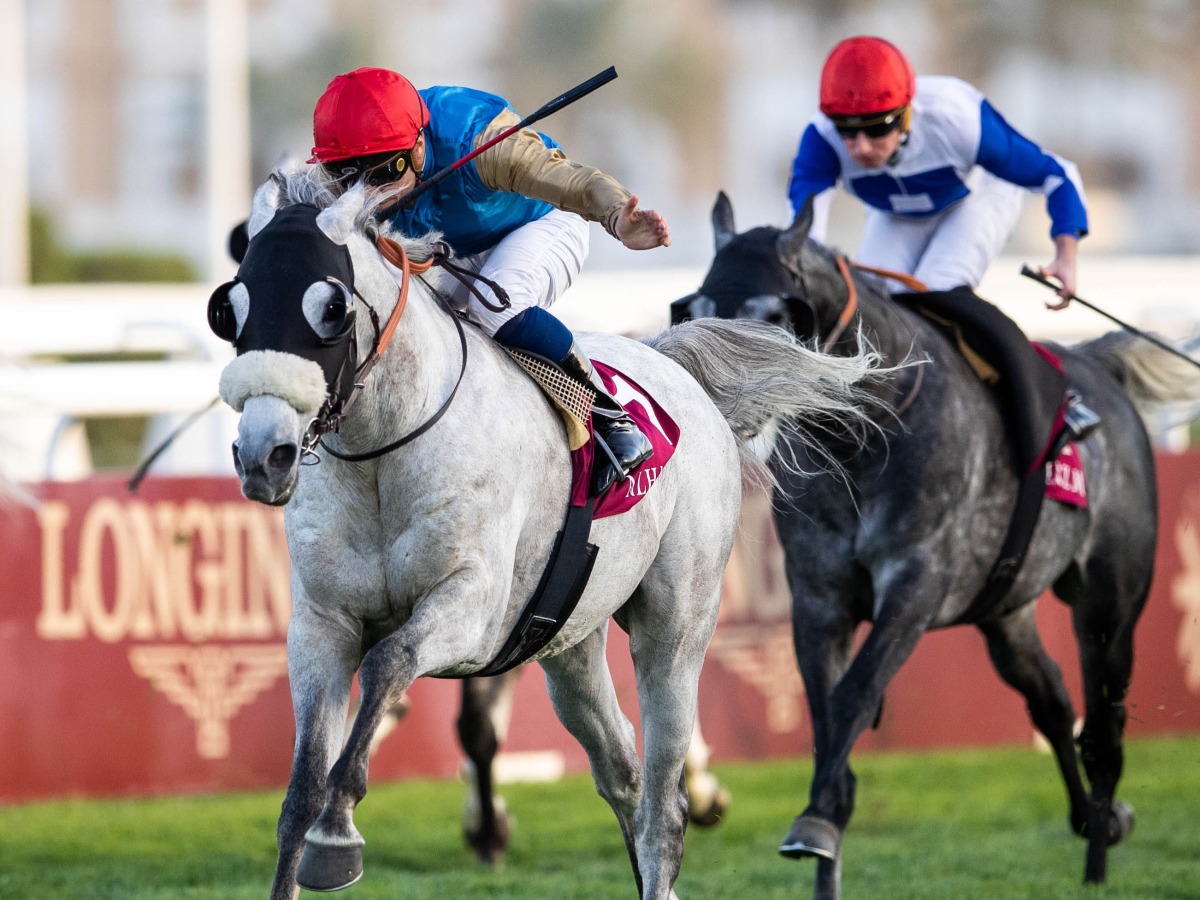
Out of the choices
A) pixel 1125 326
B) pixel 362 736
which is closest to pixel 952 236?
pixel 1125 326

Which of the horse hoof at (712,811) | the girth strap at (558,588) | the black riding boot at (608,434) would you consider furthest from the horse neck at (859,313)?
the horse hoof at (712,811)

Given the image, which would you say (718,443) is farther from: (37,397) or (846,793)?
(37,397)

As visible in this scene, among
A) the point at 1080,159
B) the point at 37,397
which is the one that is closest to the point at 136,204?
the point at 1080,159

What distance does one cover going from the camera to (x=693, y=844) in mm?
6773

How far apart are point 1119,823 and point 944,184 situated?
2.20 meters

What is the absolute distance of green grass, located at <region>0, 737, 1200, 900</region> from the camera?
19.2 feet

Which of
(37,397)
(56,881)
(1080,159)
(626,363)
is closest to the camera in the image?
(626,363)

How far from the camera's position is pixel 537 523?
425cm

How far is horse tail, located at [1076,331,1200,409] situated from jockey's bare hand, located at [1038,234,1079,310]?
0.86 meters

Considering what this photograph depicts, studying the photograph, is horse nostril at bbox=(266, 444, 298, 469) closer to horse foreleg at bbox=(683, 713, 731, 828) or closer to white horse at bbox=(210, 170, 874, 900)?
white horse at bbox=(210, 170, 874, 900)

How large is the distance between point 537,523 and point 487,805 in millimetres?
2434

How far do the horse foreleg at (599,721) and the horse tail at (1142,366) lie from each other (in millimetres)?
2916

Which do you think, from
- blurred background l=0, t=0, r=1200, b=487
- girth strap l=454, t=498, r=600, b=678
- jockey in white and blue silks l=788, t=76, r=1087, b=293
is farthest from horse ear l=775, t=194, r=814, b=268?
blurred background l=0, t=0, r=1200, b=487

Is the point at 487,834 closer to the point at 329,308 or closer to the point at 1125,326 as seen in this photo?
the point at 1125,326
